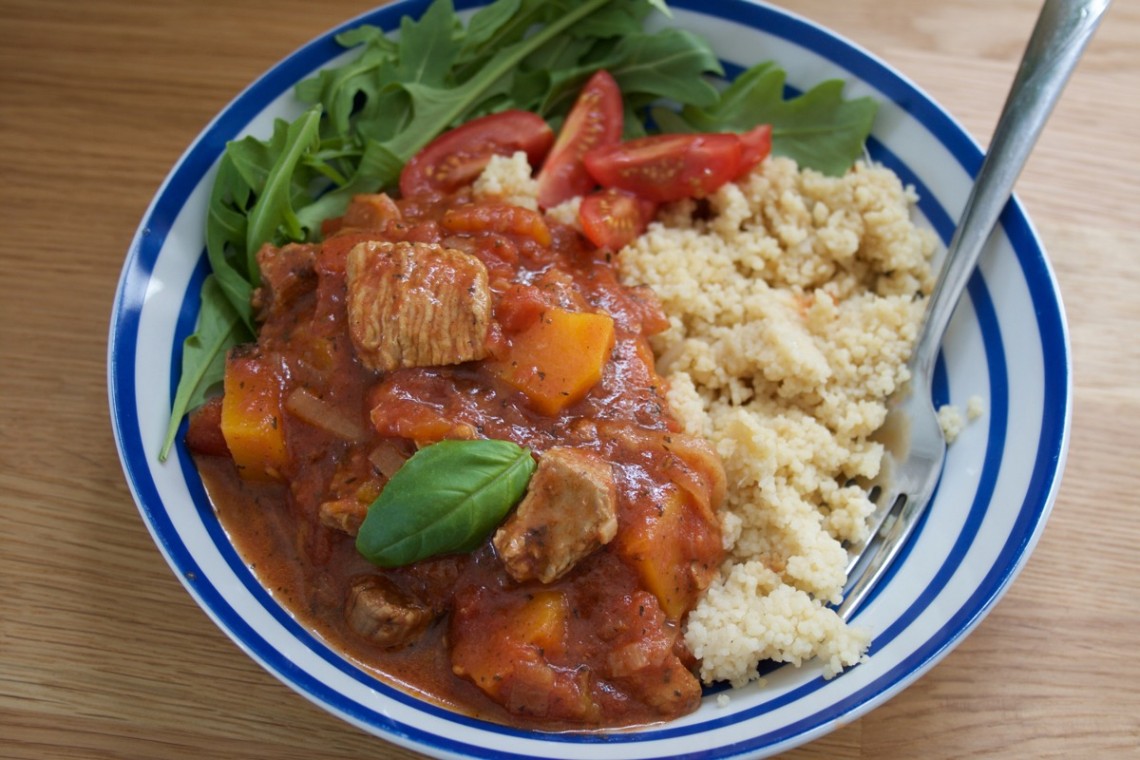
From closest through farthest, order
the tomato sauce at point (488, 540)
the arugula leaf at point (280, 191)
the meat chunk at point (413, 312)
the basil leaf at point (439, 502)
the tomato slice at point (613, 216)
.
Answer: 1. the basil leaf at point (439, 502)
2. the tomato sauce at point (488, 540)
3. the meat chunk at point (413, 312)
4. the arugula leaf at point (280, 191)
5. the tomato slice at point (613, 216)

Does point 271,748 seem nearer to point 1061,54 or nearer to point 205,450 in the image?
point 205,450

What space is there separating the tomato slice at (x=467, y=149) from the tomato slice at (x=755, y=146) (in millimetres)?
643

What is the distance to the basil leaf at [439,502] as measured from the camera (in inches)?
87.5

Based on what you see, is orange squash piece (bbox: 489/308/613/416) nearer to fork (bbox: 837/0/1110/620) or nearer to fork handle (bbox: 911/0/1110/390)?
fork (bbox: 837/0/1110/620)

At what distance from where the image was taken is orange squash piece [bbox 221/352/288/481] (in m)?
2.55

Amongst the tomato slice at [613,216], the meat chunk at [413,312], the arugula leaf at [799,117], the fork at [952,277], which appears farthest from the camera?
the arugula leaf at [799,117]

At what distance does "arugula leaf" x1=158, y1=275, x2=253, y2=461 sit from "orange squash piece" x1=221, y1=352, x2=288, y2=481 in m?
0.13

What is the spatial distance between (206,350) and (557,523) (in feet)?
3.90

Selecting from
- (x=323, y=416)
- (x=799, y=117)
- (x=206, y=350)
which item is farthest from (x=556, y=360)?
(x=799, y=117)

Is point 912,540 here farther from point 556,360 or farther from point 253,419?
point 253,419

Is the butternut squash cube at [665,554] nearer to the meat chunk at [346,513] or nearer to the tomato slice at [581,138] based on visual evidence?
the meat chunk at [346,513]

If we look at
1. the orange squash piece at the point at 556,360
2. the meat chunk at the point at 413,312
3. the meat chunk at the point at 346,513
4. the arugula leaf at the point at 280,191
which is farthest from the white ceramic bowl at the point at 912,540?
the orange squash piece at the point at 556,360

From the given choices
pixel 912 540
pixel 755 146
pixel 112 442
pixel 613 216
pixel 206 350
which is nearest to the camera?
pixel 912 540

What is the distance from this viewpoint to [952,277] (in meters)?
2.79
